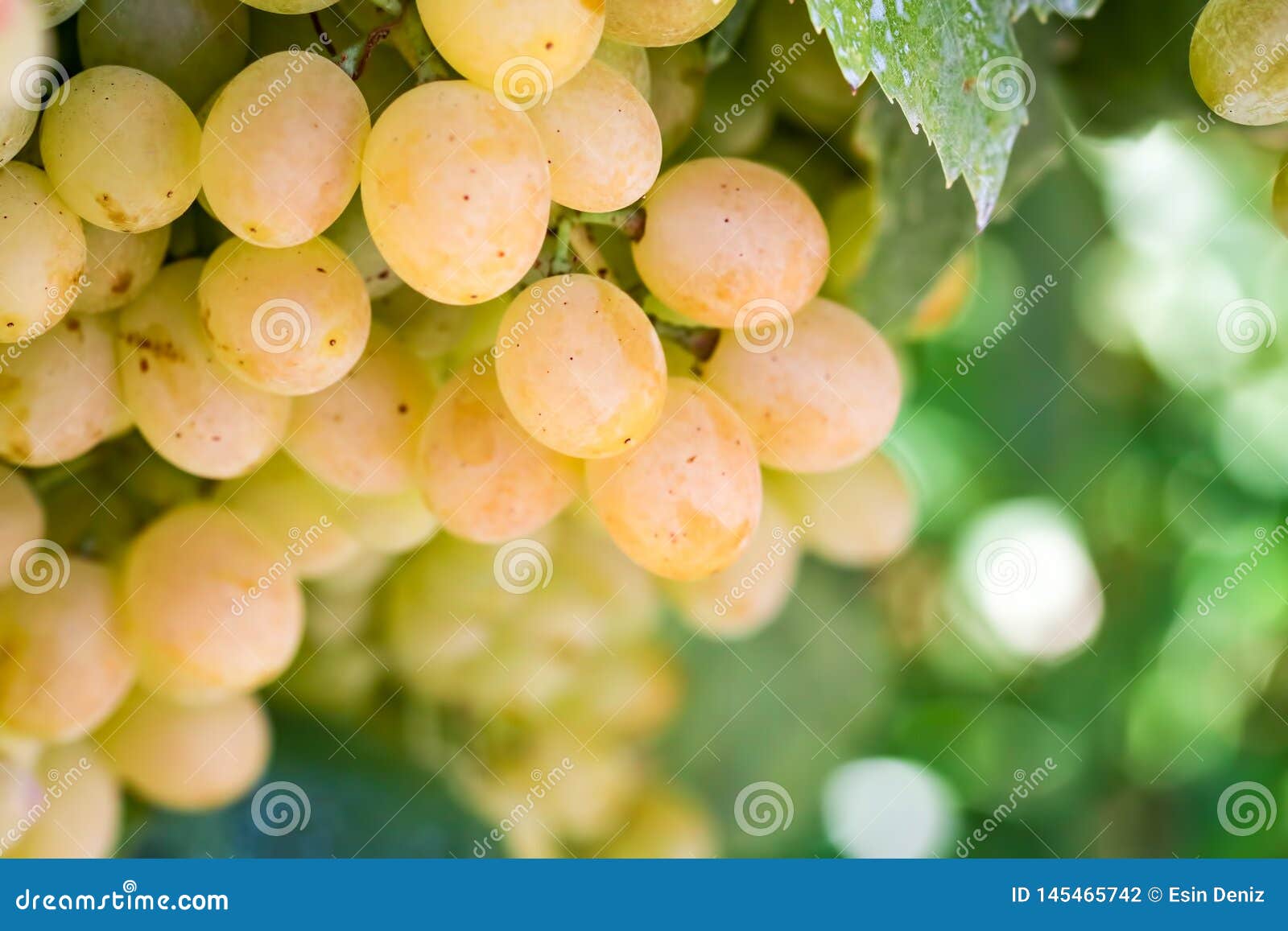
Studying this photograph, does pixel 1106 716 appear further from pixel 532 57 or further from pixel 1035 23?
pixel 532 57

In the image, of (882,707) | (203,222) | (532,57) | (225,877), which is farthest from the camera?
(882,707)

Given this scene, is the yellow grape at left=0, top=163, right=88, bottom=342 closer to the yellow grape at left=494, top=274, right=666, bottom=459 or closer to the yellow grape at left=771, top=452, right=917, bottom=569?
the yellow grape at left=494, top=274, right=666, bottom=459

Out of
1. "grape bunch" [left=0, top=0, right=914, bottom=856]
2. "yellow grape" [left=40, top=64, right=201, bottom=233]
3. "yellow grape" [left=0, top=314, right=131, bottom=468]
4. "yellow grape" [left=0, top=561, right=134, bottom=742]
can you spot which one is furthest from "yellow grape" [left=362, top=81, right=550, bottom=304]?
"yellow grape" [left=0, top=561, right=134, bottom=742]

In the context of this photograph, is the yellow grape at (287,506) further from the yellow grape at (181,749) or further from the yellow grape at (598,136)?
the yellow grape at (598,136)

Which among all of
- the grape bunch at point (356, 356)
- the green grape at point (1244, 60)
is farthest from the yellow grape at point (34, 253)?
the green grape at point (1244, 60)

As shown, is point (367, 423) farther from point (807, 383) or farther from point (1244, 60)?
point (1244, 60)

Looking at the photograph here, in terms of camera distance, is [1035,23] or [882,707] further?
[882,707]

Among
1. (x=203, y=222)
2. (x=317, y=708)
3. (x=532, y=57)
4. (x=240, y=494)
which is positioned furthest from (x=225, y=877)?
(x=532, y=57)

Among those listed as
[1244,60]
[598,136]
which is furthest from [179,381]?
[1244,60]
